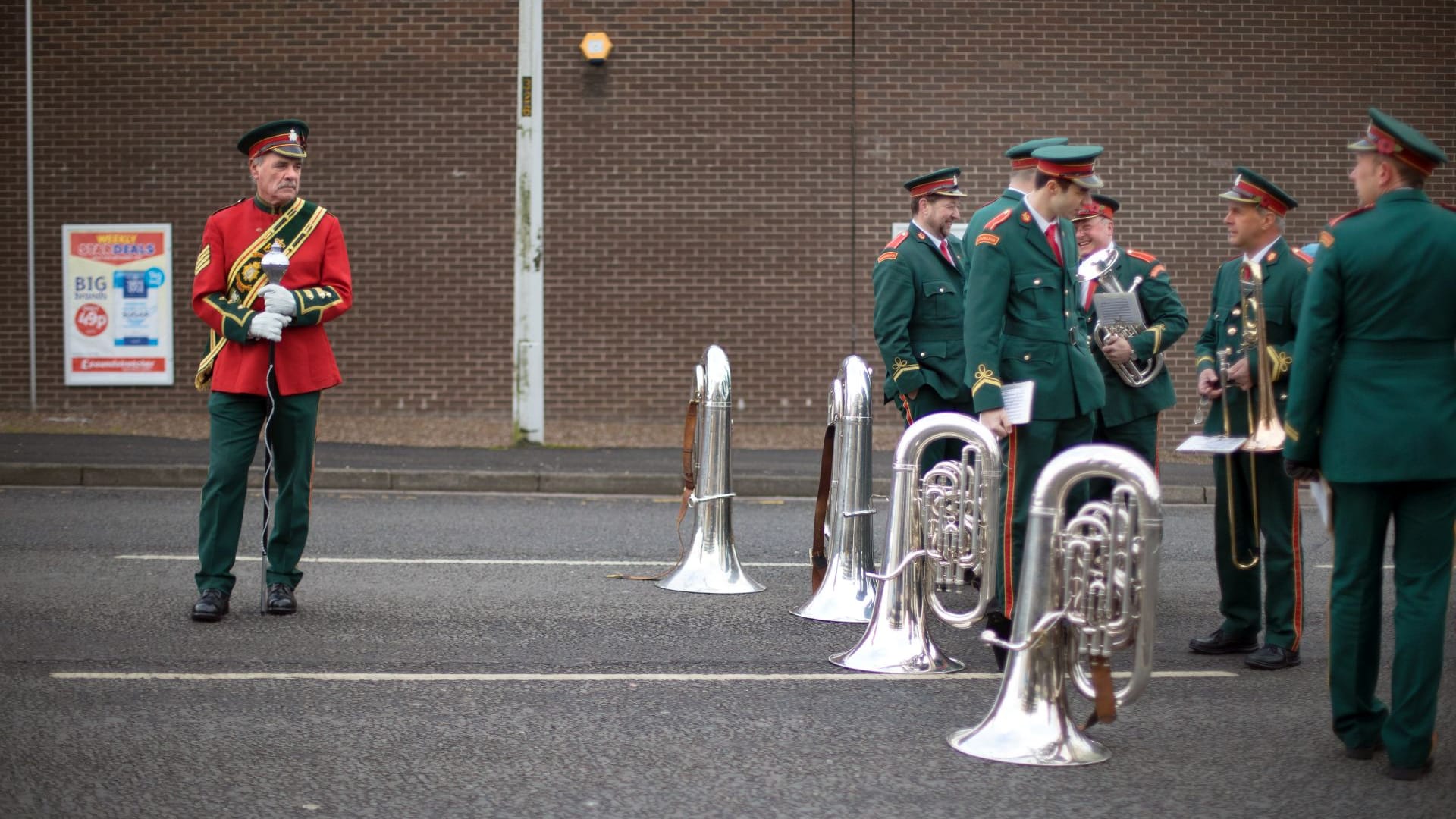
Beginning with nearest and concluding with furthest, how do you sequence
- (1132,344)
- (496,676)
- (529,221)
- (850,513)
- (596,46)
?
(496,676) → (850,513) → (1132,344) → (529,221) → (596,46)

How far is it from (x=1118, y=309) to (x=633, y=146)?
975 cm

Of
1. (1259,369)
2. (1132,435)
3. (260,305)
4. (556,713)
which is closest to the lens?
(556,713)

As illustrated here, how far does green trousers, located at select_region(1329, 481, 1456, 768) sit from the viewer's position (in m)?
4.54

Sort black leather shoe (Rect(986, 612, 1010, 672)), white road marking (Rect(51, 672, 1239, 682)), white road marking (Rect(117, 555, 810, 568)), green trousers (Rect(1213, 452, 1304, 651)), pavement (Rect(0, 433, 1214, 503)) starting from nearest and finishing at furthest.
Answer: white road marking (Rect(51, 672, 1239, 682)) → black leather shoe (Rect(986, 612, 1010, 672)) → green trousers (Rect(1213, 452, 1304, 651)) → white road marking (Rect(117, 555, 810, 568)) → pavement (Rect(0, 433, 1214, 503))

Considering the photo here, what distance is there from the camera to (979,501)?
554cm

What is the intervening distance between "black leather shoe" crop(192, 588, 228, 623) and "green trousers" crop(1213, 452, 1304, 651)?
431cm

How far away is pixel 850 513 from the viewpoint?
698 centimetres

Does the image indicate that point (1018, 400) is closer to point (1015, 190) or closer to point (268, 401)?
point (1015, 190)

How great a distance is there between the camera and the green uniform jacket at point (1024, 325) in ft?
19.4

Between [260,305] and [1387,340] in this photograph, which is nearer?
[1387,340]

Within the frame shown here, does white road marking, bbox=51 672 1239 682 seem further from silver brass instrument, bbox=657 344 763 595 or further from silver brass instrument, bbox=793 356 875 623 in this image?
silver brass instrument, bbox=657 344 763 595

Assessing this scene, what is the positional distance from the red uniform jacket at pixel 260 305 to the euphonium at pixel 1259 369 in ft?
12.8

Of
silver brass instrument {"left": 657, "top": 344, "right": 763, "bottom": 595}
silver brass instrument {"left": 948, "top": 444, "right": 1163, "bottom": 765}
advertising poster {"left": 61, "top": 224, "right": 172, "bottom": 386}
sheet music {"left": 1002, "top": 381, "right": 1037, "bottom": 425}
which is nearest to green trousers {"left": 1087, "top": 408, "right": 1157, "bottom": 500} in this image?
sheet music {"left": 1002, "top": 381, "right": 1037, "bottom": 425}

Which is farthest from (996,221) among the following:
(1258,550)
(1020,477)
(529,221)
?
(529,221)
